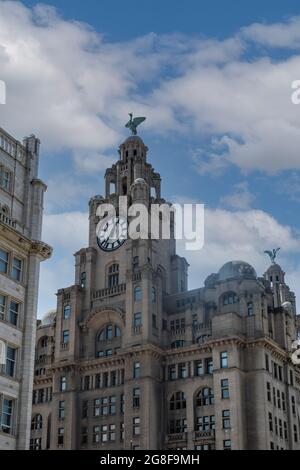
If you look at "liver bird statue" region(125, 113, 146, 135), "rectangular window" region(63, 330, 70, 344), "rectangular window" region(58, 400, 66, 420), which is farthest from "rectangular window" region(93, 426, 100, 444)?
"liver bird statue" region(125, 113, 146, 135)

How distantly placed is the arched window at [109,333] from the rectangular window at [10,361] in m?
60.8

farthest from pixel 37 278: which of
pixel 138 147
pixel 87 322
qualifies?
pixel 138 147

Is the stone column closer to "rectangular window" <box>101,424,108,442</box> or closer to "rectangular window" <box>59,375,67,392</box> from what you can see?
"rectangular window" <box>101,424,108,442</box>

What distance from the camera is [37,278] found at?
59.2 meters

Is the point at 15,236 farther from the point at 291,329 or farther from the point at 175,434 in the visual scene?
the point at 291,329

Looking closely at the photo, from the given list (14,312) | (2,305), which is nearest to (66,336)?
(14,312)

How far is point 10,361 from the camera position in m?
55.1

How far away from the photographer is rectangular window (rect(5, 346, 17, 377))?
54.8 m

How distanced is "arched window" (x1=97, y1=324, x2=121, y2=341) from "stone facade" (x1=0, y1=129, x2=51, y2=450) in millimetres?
56926

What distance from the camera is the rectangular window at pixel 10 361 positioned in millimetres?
54750

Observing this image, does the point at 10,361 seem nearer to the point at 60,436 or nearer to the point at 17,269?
the point at 17,269

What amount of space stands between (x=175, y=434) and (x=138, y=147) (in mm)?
51298

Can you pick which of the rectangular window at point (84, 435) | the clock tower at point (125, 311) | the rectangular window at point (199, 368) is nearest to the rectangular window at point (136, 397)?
the clock tower at point (125, 311)

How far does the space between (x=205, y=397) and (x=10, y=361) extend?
181 ft
